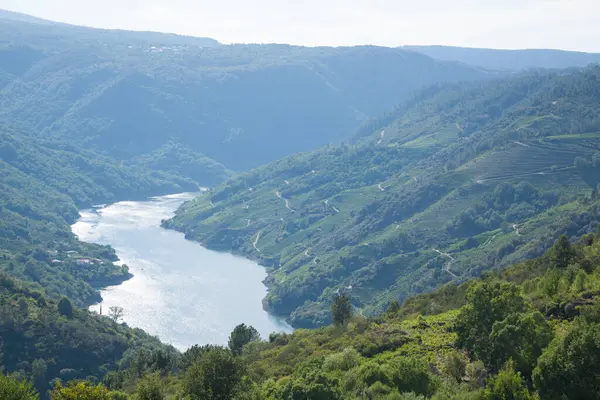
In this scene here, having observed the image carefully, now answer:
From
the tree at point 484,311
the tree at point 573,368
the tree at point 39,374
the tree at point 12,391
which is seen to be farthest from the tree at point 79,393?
the tree at point 39,374

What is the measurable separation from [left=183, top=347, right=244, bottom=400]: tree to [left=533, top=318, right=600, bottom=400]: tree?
14932 millimetres

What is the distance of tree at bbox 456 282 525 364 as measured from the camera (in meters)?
33.5

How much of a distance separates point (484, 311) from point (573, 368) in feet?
28.8

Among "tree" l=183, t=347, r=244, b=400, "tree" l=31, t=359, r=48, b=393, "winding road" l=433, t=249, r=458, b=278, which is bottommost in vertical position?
"tree" l=31, t=359, r=48, b=393

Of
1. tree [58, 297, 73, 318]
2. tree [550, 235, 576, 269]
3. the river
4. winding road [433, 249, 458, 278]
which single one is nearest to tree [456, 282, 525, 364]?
tree [550, 235, 576, 269]

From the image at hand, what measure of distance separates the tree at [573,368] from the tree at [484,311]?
18.2 ft

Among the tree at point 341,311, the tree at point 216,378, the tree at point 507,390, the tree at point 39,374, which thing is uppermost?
the tree at point 507,390

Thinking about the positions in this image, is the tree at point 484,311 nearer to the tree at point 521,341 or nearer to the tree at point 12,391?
the tree at point 521,341

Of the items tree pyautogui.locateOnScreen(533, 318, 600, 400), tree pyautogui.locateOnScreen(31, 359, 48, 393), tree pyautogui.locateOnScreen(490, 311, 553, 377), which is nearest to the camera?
tree pyautogui.locateOnScreen(533, 318, 600, 400)

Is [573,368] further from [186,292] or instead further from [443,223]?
[186,292]

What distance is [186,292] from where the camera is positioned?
145750mm

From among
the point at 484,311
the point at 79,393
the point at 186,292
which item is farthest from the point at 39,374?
the point at 186,292

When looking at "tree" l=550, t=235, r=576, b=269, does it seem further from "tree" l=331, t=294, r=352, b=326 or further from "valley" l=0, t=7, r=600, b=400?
"tree" l=331, t=294, r=352, b=326

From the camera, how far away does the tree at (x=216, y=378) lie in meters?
34.0
